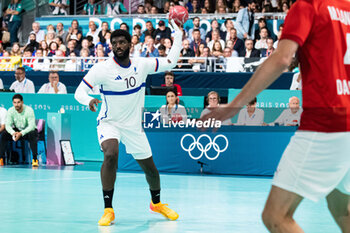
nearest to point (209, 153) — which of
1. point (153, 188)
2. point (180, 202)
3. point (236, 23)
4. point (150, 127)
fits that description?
point (150, 127)

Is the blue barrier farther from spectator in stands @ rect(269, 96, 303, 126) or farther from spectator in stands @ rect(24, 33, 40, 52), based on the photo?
spectator in stands @ rect(24, 33, 40, 52)

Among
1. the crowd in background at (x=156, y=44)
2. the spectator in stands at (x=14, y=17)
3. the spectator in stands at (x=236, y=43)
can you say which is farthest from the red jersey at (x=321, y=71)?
the spectator in stands at (x=14, y=17)

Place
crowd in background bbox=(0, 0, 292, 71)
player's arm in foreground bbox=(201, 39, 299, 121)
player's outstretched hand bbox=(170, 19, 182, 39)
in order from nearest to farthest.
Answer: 1. player's arm in foreground bbox=(201, 39, 299, 121)
2. player's outstretched hand bbox=(170, 19, 182, 39)
3. crowd in background bbox=(0, 0, 292, 71)

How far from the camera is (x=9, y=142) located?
51.5ft

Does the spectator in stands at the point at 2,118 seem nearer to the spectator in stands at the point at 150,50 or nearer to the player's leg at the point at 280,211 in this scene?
the spectator in stands at the point at 150,50

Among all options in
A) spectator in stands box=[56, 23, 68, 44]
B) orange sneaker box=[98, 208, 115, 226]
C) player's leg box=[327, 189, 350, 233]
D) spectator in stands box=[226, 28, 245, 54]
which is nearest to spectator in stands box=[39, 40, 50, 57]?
spectator in stands box=[56, 23, 68, 44]

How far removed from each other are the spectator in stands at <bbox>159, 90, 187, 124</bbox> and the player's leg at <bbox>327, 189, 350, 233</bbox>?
9436 millimetres

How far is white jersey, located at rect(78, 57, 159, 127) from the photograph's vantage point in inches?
314

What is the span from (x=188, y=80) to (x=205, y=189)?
22.3ft

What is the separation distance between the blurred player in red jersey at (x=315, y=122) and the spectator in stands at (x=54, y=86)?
13.5 metres

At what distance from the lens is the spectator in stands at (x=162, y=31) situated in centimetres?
2006

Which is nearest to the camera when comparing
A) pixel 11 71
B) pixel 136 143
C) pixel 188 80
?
pixel 136 143

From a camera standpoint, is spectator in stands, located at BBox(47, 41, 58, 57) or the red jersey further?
spectator in stands, located at BBox(47, 41, 58, 57)

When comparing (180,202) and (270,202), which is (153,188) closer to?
(180,202)
